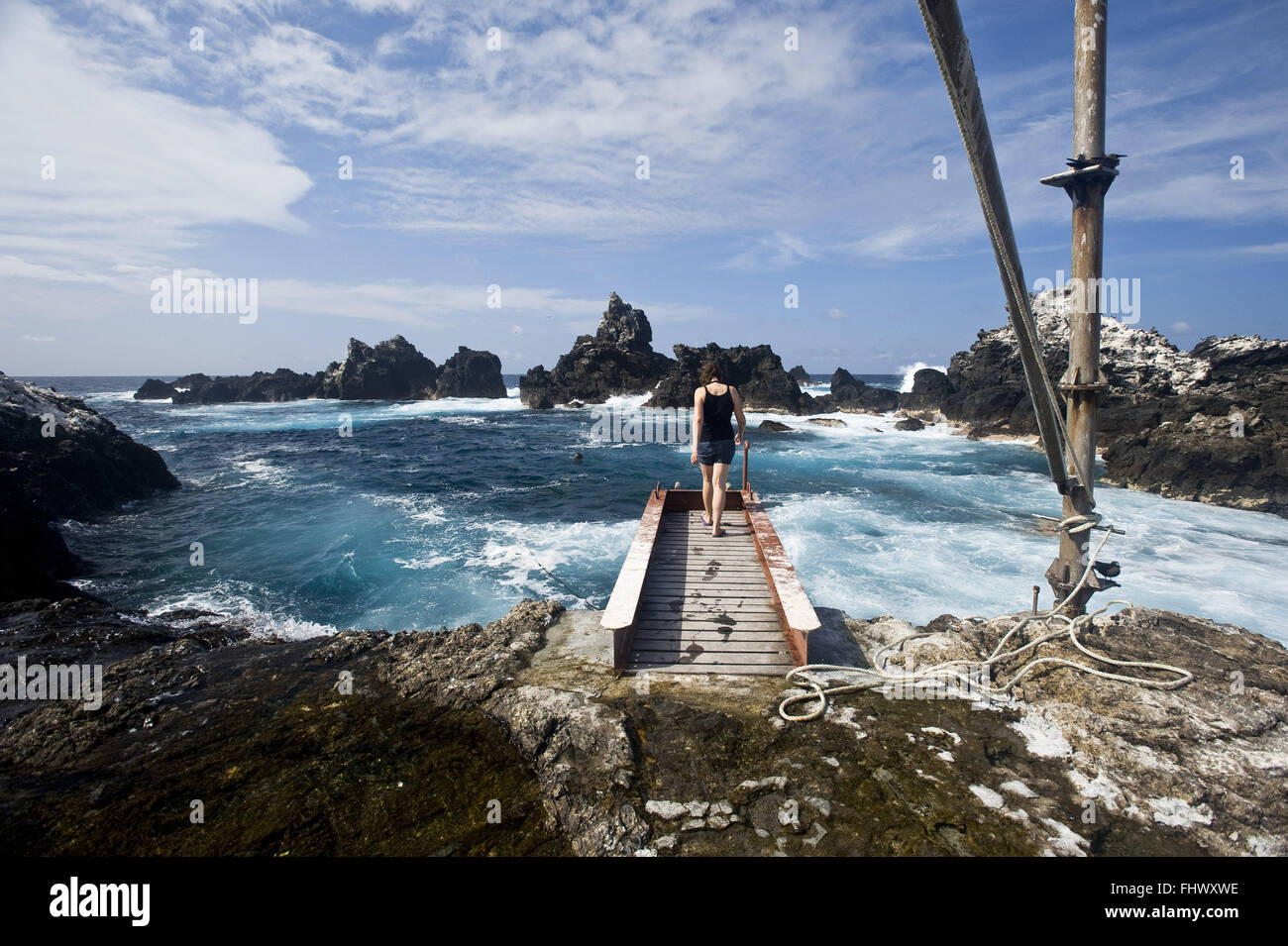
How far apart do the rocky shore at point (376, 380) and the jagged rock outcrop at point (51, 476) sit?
57377mm

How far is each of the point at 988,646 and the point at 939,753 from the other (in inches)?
84.8

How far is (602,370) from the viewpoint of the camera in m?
68.8

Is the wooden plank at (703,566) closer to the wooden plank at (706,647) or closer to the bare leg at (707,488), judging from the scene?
the bare leg at (707,488)

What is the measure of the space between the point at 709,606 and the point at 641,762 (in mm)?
2631

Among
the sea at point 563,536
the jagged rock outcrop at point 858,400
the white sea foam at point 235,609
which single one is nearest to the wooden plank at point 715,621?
the sea at point 563,536

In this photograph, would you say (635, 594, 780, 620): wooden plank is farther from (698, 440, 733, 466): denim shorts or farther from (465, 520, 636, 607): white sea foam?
(465, 520, 636, 607): white sea foam

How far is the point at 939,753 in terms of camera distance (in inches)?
156

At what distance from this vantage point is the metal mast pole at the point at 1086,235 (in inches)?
194

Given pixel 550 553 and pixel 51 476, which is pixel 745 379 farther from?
pixel 51 476

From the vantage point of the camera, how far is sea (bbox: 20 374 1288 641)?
1155cm

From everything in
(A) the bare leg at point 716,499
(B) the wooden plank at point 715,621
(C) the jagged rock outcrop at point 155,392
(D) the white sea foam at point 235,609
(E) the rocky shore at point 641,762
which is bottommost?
(D) the white sea foam at point 235,609

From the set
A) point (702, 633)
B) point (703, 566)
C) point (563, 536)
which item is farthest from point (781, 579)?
point (563, 536)
